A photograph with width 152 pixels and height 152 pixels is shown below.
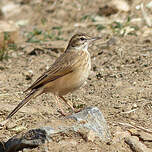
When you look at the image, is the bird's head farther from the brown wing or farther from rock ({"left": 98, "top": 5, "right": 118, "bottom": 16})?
rock ({"left": 98, "top": 5, "right": 118, "bottom": 16})

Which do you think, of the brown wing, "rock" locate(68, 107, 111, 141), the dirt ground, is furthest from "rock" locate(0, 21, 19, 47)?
"rock" locate(68, 107, 111, 141)

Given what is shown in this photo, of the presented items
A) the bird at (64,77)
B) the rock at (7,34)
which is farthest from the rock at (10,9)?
the bird at (64,77)

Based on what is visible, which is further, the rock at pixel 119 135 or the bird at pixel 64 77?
the bird at pixel 64 77

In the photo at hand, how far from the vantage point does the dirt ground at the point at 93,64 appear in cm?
696

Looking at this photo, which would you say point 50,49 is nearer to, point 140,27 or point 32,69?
point 32,69

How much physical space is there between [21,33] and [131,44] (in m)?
3.58

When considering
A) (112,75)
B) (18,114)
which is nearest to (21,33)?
(112,75)

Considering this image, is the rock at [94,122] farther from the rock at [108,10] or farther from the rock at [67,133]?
the rock at [108,10]

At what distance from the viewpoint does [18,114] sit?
7391 millimetres

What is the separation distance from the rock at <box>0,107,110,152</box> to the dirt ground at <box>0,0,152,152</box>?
0.09m

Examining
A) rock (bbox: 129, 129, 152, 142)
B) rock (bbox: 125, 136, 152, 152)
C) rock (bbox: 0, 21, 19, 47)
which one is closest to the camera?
→ rock (bbox: 125, 136, 152, 152)

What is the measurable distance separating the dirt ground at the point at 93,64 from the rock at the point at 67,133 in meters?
0.09

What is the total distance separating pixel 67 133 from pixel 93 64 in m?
3.86

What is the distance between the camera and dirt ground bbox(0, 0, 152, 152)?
6.96m
